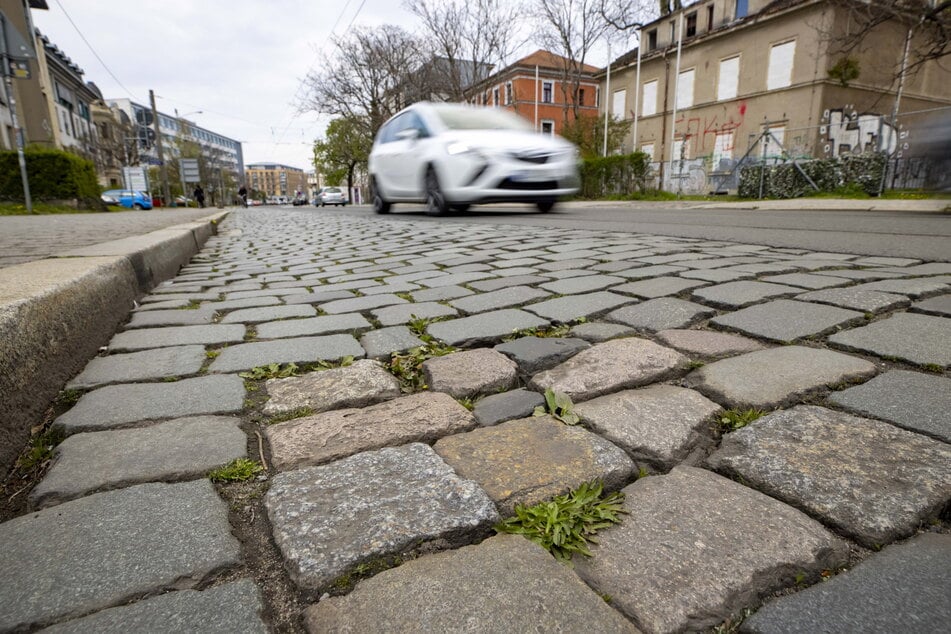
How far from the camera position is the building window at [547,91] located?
43.3 metres

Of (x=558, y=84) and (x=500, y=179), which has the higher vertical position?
(x=558, y=84)

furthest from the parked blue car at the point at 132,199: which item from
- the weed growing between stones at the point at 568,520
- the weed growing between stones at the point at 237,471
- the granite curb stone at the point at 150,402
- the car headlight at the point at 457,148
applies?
the weed growing between stones at the point at 568,520

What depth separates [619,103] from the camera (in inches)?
1257

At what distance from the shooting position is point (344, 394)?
1579 mm

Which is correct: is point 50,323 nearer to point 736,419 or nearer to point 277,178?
point 736,419

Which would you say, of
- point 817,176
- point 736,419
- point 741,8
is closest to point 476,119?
point 736,419

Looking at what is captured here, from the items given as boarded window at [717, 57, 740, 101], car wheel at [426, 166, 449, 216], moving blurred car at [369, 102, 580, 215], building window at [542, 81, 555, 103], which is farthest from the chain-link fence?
building window at [542, 81, 555, 103]

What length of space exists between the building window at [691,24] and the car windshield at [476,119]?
89.1ft

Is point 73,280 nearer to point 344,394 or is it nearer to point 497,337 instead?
Result: point 344,394

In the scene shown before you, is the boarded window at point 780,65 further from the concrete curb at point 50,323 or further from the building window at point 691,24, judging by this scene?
the concrete curb at point 50,323

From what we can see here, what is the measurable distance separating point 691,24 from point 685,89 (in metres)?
4.76

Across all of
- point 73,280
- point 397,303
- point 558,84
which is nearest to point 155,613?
point 73,280

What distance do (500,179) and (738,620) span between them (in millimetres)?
6649

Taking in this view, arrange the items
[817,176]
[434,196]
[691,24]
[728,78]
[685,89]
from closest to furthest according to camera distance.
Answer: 1. [434,196]
2. [817,176]
3. [728,78]
4. [685,89]
5. [691,24]
